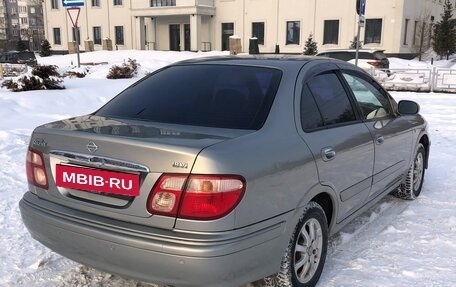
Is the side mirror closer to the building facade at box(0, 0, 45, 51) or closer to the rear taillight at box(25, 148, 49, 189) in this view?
the rear taillight at box(25, 148, 49, 189)

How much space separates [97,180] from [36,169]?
0.60 meters

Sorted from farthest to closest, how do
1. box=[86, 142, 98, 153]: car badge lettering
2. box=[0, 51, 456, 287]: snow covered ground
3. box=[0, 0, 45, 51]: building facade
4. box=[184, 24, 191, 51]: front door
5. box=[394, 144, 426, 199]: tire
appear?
box=[0, 0, 45, 51]: building facade → box=[184, 24, 191, 51]: front door → box=[394, 144, 426, 199]: tire → box=[0, 51, 456, 287]: snow covered ground → box=[86, 142, 98, 153]: car badge lettering

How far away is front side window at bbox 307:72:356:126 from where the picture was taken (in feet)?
11.5

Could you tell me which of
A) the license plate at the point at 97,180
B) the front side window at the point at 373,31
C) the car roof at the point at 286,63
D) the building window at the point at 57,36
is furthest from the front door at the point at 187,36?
the license plate at the point at 97,180

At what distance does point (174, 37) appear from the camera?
44.1 m

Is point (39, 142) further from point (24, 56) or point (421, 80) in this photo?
point (24, 56)

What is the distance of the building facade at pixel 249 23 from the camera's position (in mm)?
A: 34000

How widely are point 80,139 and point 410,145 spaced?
349cm

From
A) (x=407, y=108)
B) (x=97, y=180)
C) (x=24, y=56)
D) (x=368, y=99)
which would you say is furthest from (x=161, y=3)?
(x=97, y=180)

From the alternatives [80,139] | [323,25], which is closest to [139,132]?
[80,139]

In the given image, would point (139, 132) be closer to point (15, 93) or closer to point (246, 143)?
point (246, 143)

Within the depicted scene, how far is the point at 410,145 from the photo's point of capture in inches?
195

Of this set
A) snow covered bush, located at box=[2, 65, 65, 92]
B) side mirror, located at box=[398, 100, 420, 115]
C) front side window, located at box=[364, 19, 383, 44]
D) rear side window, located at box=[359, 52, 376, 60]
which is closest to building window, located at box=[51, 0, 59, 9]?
front side window, located at box=[364, 19, 383, 44]

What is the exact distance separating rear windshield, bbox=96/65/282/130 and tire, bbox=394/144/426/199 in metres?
2.57
